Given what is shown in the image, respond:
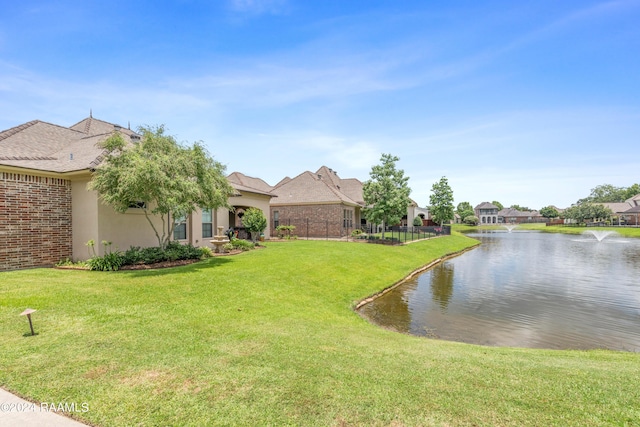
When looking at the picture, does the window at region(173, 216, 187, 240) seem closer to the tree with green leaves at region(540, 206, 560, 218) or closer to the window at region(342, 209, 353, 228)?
the window at region(342, 209, 353, 228)

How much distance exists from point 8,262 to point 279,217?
2094cm

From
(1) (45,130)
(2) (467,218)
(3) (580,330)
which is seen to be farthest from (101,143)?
(2) (467,218)

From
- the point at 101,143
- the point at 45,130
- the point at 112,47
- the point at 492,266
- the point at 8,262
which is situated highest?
the point at 112,47

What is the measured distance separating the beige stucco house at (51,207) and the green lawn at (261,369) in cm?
335

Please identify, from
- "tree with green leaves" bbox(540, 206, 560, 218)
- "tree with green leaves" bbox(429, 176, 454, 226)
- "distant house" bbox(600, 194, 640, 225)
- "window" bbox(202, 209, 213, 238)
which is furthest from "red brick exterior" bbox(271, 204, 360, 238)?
"tree with green leaves" bbox(540, 206, 560, 218)

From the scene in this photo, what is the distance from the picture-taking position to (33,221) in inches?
433

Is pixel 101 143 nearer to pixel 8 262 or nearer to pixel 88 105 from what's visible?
pixel 8 262

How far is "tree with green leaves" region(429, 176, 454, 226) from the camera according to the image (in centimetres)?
5191

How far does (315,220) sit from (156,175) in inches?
760

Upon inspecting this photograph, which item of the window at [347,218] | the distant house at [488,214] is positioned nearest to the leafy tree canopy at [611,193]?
the distant house at [488,214]

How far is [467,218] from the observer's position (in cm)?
Result: 8875

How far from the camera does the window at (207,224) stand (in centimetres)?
1756

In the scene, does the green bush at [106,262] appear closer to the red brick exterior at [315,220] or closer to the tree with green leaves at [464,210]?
the red brick exterior at [315,220]

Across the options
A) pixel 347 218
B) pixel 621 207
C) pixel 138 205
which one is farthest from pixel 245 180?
pixel 621 207
